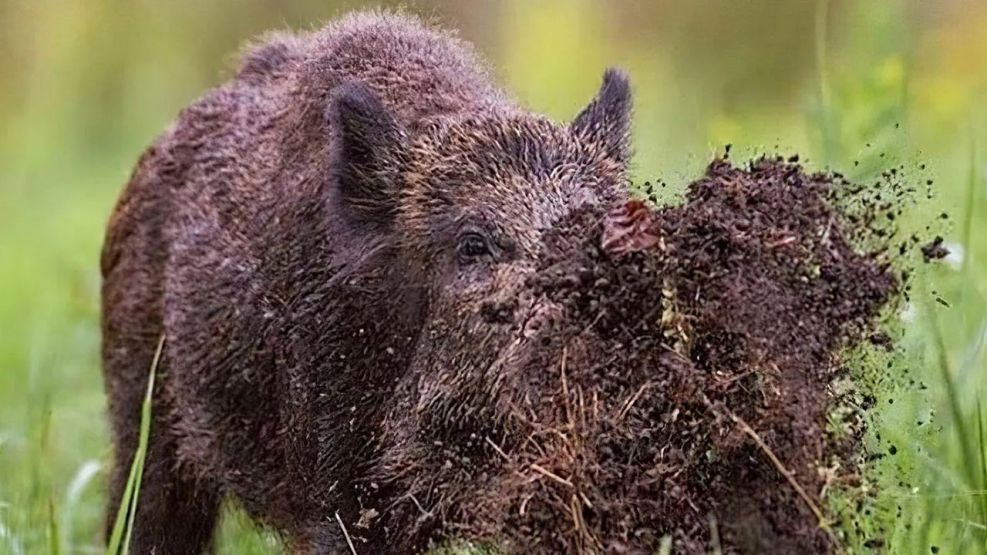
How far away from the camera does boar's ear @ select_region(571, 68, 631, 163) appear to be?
4531 mm

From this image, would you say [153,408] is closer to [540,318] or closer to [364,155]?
[364,155]

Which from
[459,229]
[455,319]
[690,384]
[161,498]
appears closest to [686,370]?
[690,384]

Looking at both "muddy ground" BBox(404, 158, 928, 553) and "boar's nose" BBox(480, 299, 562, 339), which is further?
"boar's nose" BBox(480, 299, 562, 339)

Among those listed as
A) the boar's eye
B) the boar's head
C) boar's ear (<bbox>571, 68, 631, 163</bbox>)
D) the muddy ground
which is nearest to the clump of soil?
the muddy ground

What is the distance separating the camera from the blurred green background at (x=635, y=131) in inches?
169

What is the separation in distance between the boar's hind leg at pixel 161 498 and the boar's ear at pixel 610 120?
2.02 meters

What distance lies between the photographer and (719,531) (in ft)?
11.2

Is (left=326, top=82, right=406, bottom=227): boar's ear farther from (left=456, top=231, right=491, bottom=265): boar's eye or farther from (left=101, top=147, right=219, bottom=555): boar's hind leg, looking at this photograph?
(left=101, top=147, right=219, bottom=555): boar's hind leg

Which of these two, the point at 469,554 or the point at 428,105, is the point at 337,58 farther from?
the point at 469,554

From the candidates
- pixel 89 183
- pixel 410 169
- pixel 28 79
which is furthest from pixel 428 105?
pixel 28 79

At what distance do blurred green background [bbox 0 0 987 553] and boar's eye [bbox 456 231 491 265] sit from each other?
19.5 inches

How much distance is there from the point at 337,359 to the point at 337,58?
3.45ft

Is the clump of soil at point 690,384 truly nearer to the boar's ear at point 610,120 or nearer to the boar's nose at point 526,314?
the boar's nose at point 526,314

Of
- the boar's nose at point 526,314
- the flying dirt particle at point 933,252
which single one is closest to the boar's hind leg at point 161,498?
the boar's nose at point 526,314
